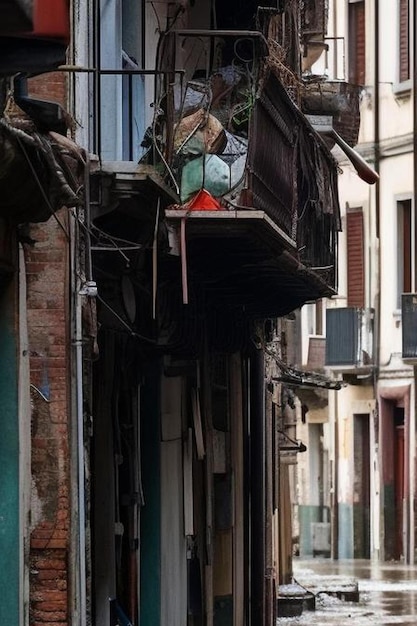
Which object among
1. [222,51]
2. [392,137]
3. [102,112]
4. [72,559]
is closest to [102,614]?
[72,559]

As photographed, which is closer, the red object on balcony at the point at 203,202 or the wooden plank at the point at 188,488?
the red object on balcony at the point at 203,202

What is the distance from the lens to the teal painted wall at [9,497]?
1196 cm

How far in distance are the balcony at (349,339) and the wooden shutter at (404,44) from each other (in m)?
4.15

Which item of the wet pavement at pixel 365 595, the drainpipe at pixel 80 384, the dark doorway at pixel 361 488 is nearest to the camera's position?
the drainpipe at pixel 80 384

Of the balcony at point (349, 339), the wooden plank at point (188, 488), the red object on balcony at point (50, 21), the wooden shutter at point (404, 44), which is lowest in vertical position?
the wooden plank at point (188, 488)

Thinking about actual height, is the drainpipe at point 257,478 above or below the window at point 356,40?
below

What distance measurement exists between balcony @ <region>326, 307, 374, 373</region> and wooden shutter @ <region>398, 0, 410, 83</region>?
4.15 m

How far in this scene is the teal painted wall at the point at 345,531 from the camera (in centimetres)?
3862

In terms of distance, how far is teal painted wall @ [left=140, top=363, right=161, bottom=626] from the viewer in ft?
56.0

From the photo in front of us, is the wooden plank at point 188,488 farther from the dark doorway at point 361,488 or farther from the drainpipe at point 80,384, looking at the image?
the dark doorway at point 361,488

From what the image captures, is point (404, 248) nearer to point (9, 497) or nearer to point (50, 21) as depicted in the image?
point (9, 497)

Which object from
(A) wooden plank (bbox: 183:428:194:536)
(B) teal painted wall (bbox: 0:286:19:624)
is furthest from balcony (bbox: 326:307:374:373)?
(B) teal painted wall (bbox: 0:286:19:624)

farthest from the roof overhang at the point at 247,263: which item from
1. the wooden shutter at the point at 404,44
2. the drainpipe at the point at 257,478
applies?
the wooden shutter at the point at 404,44

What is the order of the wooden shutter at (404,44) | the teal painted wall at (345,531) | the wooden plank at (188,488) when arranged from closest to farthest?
the wooden plank at (188,488), the wooden shutter at (404,44), the teal painted wall at (345,531)
